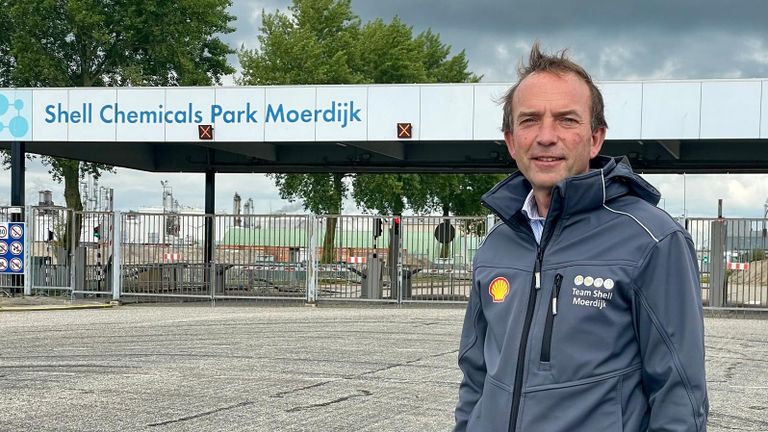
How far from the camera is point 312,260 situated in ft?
72.0

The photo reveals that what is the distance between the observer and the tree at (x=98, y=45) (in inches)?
1699

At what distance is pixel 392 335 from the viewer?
582 inches

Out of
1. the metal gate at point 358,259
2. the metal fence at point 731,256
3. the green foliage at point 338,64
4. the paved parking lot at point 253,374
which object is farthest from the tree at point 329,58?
the paved parking lot at point 253,374

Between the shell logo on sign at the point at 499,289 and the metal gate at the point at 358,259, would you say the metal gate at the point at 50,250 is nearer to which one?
the metal gate at the point at 358,259

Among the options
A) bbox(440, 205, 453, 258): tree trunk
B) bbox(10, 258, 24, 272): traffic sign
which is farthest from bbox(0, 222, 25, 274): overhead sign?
bbox(440, 205, 453, 258): tree trunk

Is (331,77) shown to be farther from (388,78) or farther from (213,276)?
(213,276)

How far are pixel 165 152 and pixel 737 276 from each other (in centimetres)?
1683

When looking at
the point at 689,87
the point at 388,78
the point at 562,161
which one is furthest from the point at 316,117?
the point at 388,78

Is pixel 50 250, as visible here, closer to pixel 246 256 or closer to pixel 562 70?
pixel 246 256

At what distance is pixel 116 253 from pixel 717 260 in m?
13.6

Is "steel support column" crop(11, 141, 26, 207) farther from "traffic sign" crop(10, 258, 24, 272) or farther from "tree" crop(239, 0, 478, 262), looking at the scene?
"tree" crop(239, 0, 478, 262)

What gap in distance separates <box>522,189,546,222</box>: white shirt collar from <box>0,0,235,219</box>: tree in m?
41.8

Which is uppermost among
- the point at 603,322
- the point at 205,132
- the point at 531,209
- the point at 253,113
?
the point at 253,113

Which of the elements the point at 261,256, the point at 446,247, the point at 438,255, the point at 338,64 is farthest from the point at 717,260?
the point at 338,64
